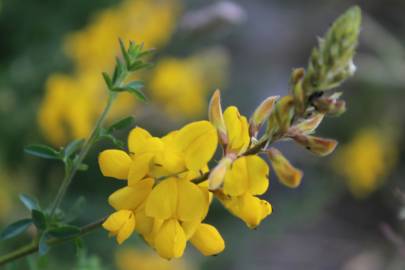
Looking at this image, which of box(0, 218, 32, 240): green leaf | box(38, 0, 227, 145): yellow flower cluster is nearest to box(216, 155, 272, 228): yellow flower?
box(0, 218, 32, 240): green leaf

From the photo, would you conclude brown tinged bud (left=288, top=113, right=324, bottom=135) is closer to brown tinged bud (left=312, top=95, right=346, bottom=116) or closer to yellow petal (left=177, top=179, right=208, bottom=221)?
brown tinged bud (left=312, top=95, right=346, bottom=116)

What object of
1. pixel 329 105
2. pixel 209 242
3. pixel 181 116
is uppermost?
pixel 329 105

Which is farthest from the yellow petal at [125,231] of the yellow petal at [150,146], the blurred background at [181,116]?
the blurred background at [181,116]

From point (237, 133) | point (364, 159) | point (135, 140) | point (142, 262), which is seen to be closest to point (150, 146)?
point (135, 140)

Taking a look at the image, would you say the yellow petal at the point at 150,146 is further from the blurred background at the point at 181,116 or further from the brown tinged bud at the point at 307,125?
the blurred background at the point at 181,116

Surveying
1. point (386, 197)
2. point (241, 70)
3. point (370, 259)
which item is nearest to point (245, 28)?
point (241, 70)

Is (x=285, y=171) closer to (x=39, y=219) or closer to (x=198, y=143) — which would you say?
(x=198, y=143)
